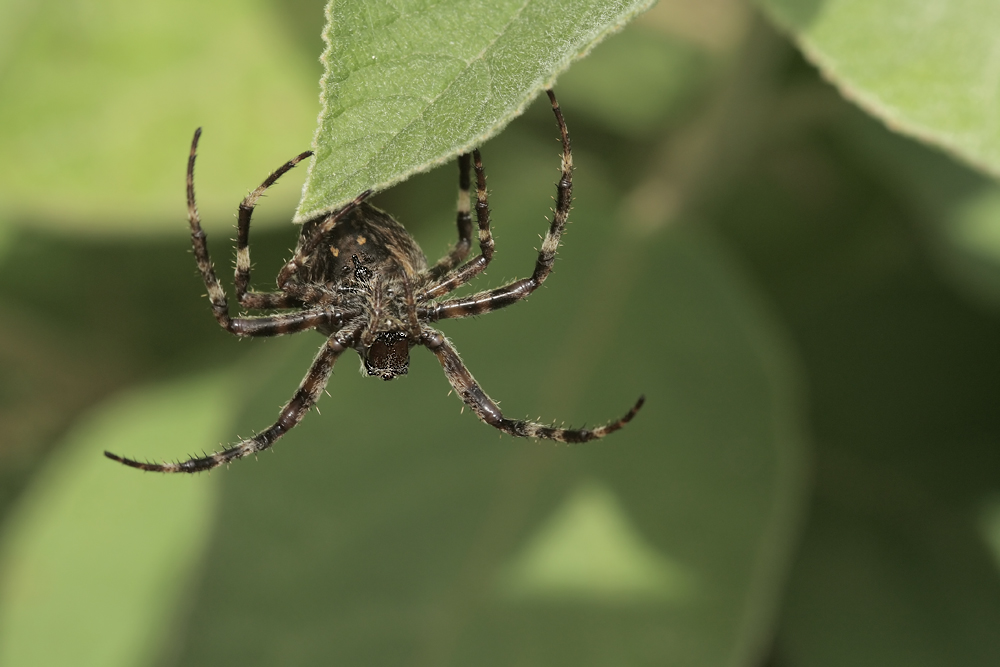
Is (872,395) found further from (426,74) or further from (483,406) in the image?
(426,74)

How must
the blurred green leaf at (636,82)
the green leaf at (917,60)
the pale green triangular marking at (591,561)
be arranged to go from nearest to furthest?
1. the green leaf at (917,60)
2. the pale green triangular marking at (591,561)
3. the blurred green leaf at (636,82)

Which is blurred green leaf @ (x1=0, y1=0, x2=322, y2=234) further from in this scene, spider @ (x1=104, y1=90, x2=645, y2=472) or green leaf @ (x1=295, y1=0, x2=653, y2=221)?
green leaf @ (x1=295, y1=0, x2=653, y2=221)

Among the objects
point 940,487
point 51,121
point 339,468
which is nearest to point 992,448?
point 940,487

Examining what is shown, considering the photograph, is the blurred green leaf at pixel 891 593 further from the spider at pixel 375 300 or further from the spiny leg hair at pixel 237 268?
the spiny leg hair at pixel 237 268


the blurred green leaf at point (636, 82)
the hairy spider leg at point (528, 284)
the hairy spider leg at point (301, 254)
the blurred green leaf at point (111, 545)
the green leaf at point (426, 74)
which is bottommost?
the blurred green leaf at point (111, 545)

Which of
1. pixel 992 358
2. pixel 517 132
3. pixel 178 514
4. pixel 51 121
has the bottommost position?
pixel 992 358

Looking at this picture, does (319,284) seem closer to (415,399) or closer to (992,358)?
(415,399)

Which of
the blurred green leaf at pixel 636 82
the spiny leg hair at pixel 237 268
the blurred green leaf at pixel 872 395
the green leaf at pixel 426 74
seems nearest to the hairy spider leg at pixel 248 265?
the spiny leg hair at pixel 237 268
